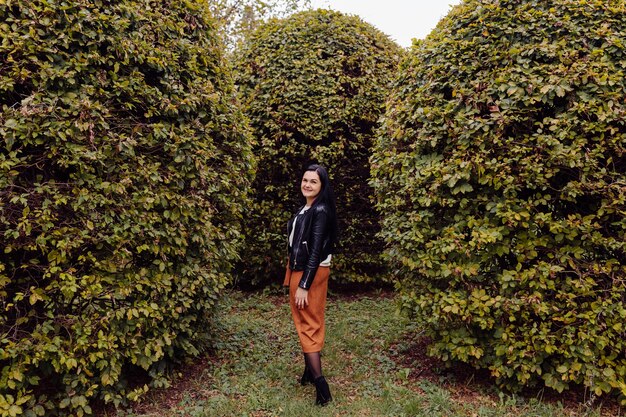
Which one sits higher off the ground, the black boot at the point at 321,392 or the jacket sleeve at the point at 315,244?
the jacket sleeve at the point at 315,244

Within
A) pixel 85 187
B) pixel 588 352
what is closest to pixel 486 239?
pixel 588 352

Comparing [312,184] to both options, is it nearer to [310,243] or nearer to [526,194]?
[310,243]

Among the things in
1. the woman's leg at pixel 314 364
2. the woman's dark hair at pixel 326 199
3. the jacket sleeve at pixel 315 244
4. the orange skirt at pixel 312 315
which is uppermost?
the woman's dark hair at pixel 326 199

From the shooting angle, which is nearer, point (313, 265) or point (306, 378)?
point (313, 265)

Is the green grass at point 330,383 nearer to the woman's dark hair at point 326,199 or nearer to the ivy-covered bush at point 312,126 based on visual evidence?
the ivy-covered bush at point 312,126

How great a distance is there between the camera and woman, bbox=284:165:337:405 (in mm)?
3811

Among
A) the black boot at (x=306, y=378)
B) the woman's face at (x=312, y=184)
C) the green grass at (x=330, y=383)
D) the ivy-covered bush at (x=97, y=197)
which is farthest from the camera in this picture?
the black boot at (x=306, y=378)

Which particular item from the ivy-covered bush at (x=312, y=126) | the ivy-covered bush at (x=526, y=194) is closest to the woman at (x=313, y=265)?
the ivy-covered bush at (x=526, y=194)

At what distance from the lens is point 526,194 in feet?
12.6

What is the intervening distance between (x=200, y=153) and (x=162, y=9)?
1342mm

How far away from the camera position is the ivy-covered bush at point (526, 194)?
11.6 ft

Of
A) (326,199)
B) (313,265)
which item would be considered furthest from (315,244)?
(326,199)

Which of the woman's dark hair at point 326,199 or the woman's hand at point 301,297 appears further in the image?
the woman's dark hair at point 326,199

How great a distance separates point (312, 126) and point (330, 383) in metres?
3.55
